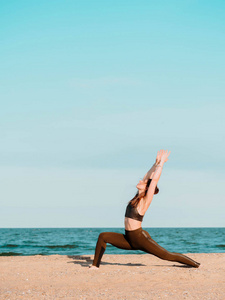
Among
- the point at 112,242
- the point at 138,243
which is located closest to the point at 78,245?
the point at 112,242

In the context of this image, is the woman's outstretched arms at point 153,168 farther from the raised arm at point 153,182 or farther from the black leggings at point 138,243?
the black leggings at point 138,243

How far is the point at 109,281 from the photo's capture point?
8773 mm

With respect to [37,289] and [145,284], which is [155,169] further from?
[37,289]

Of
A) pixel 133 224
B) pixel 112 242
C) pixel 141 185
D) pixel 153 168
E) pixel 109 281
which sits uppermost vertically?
pixel 153 168

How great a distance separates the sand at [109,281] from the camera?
7590 mm

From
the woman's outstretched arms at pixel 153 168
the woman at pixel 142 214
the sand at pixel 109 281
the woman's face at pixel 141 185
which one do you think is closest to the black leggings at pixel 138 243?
the woman at pixel 142 214

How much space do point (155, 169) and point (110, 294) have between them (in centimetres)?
306

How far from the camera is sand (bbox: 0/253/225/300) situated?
759 centimetres

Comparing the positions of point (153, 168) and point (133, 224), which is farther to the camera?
point (153, 168)

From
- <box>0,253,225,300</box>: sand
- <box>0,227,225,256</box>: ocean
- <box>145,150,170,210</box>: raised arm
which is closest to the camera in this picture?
<box>0,253,225,300</box>: sand

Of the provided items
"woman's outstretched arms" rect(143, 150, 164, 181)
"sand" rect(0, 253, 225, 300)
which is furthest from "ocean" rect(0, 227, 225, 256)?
"woman's outstretched arms" rect(143, 150, 164, 181)

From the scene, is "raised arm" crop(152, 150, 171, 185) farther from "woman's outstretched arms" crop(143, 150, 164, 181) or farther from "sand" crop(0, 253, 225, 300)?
"sand" crop(0, 253, 225, 300)

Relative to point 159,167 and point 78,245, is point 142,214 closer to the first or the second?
point 159,167

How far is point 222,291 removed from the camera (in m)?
7.85
